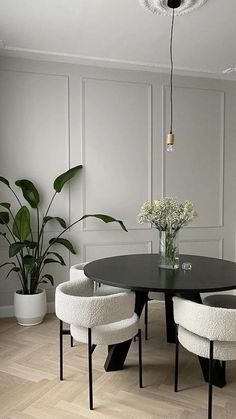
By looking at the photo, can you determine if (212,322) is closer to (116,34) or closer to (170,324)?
(170,324)

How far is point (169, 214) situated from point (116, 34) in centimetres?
180

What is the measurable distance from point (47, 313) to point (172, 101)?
2.83 meters

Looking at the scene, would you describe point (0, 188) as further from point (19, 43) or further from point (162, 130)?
point (162, 130)

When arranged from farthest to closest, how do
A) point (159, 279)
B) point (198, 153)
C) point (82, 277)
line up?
point (198, 153) < point (82, 277) < point (159, 279)

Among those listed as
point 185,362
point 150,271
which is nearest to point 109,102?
point 150,271

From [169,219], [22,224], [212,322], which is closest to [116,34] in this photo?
[169,219]

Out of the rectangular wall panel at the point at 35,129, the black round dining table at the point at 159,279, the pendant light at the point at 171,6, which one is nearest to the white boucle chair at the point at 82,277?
the black round dining table at the point at 159,279

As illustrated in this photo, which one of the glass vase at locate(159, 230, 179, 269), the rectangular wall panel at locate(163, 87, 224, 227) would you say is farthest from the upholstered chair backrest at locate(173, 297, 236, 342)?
the rectangular wall panel at locate(163, 87, 224, 227)

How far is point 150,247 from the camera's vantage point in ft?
14.1

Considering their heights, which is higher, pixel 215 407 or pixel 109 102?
pixel 109 102

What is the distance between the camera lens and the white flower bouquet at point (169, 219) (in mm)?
Result: 2641

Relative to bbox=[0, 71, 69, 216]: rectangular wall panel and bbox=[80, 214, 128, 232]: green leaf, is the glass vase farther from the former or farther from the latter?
bbox=[0, 71, 69, 216]: rectangular wall panel

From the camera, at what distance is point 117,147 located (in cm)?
412

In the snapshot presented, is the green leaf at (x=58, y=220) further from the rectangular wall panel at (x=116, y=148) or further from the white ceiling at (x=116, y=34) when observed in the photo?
the white ceiling at (x=116, y=34)
